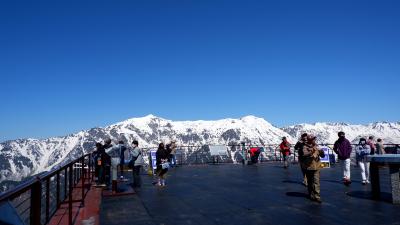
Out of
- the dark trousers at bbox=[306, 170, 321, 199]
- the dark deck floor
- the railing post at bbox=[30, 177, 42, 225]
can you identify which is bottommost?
the dark deck floor

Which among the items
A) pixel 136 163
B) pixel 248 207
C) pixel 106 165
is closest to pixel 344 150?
pixel 248 207

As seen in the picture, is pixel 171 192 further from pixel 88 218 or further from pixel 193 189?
pixel 88 218

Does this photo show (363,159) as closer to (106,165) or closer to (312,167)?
(312,167)

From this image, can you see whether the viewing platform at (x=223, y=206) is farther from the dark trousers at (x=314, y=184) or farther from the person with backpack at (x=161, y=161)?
the person with backpack at (x=161, y=161)

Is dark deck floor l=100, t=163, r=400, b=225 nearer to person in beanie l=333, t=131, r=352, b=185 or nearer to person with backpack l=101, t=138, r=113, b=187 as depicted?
person in beanie l=333, t=131, r=352, b=185

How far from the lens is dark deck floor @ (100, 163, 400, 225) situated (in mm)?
8094

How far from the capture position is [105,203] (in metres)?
10.6

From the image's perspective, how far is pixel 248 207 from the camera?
9.61m

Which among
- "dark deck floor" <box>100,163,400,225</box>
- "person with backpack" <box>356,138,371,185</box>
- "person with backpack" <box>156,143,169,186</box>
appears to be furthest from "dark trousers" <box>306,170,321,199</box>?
"person with backpack" <box>156,143,169,186</box>

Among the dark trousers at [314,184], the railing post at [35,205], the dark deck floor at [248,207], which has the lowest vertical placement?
the dark deck floor at [248,207]

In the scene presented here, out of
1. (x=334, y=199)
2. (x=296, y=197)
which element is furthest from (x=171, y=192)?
(x=334, y=199)

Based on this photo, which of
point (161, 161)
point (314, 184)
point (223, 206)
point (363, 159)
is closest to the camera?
point (223, 206)

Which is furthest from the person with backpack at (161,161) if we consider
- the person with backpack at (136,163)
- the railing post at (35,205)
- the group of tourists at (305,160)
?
the railing post at (35,205)

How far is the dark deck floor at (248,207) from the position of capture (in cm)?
809
